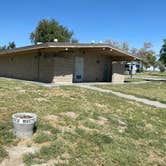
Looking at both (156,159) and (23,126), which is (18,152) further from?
(156,159)

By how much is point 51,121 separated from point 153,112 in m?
4.38

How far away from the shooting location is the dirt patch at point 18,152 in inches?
187

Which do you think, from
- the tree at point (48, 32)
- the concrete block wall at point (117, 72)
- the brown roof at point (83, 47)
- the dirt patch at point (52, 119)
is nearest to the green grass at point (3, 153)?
the dirt patch at point (52, 119)

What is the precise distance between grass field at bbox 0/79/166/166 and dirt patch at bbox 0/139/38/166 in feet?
0.25

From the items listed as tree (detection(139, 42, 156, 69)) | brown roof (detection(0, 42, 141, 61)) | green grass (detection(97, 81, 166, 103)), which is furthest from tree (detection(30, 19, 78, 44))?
green grass (detection(97, 81, 166, 103))

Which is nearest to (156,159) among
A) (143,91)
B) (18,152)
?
(18,152)

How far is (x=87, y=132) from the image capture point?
21.5 feet

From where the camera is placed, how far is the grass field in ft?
17.4

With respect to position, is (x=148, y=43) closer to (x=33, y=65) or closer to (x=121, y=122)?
(x=33, y=65)

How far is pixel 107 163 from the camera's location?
512 cm

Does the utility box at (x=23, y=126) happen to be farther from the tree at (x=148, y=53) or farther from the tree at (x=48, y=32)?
the tree at (x=148, y=53)

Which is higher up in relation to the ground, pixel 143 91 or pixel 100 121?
pixel 143 91

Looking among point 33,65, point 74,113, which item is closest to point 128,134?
point 74,113

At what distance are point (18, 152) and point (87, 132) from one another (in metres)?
1.91
